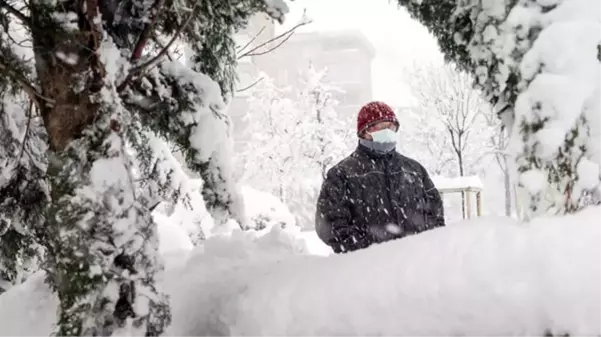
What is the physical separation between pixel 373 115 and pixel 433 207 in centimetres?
64

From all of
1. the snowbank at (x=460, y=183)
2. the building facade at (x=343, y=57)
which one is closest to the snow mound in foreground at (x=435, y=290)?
the snowbank at (x=460, y=183)

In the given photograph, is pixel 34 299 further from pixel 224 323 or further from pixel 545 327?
pixel 545 327

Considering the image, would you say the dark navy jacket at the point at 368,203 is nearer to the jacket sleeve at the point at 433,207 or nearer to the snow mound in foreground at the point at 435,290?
the jacket sleeve at the point at 433,207

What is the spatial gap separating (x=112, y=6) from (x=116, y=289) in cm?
135

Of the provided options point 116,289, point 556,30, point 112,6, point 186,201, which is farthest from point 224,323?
point 556,30

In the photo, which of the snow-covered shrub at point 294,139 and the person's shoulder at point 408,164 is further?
the snow-covered shrub at point 294,139

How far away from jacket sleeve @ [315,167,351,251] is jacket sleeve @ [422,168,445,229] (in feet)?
1.72

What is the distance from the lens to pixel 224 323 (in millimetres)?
2895

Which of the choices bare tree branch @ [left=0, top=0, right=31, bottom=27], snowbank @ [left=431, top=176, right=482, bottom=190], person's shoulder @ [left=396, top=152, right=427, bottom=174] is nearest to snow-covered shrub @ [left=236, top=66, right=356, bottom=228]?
snowbank @ [left=431, top=176, right=482, bottom=190]

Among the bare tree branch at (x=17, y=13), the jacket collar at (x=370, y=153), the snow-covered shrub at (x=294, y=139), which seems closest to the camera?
the bare tree branch at (x=17, y=13)

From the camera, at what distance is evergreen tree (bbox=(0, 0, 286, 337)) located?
8.23 feet

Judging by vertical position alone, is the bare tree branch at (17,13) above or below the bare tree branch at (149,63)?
above

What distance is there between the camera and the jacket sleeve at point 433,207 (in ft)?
12.1

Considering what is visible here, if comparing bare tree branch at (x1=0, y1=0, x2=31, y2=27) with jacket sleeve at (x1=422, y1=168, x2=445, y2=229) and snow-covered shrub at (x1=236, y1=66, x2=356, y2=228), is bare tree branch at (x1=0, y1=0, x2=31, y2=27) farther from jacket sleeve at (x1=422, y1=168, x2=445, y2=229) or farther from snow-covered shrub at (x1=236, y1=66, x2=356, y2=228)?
snow-covered shrub at (x1=236, y1=66, x2=356, y2=228)
